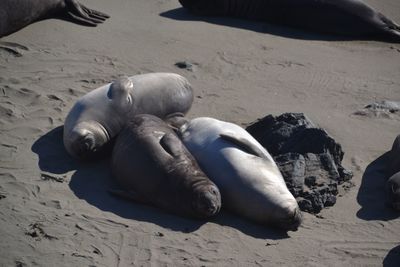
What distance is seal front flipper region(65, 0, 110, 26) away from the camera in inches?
345

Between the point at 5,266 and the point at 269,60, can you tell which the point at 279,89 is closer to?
the point at 269,60

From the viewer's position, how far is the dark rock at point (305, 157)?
5543 mm

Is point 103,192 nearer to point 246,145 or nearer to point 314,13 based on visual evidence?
point 246,145

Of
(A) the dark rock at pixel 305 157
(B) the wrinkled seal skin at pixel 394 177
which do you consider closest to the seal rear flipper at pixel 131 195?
(A) the dark rock at pixel 305 157

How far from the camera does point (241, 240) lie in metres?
4.97

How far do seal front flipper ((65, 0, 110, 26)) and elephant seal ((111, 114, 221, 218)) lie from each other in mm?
3366

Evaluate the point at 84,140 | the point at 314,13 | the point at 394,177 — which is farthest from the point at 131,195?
the point at 314,13

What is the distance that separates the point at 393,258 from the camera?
16.3ft

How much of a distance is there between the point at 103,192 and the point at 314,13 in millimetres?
5143

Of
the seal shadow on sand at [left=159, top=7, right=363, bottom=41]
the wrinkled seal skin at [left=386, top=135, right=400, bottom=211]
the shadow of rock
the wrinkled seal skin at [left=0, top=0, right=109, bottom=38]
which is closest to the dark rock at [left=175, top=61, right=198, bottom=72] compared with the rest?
the wrinkled seal skin at [left=0, top=0, right=109, bottom=38]

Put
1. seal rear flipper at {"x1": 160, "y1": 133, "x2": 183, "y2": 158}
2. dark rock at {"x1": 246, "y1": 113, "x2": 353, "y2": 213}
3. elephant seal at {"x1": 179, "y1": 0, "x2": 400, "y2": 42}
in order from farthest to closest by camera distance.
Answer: elephant seal at {"x1": 179, "y1": 0, "x2": 400, "y2": 42} → dark rock at {"x1": 246, "y1": 113, "x2": 353, "y2": 213} → seal rear flipper at {"x1": 160, "y1": 133, "x2": 183, "y2": 158}

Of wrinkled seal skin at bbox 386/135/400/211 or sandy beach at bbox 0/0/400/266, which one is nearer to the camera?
sandy beach at bbox 0/0/400/266

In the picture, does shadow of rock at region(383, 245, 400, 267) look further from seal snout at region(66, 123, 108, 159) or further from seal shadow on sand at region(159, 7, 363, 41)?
seal shadow on sand at region(159, 7, 363, 41)

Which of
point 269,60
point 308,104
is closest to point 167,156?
point 308,104
